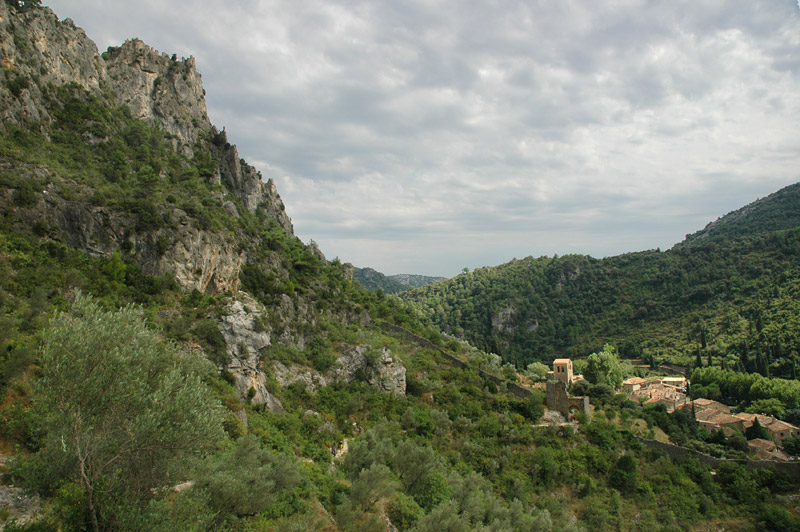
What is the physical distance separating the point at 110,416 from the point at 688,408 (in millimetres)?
60270

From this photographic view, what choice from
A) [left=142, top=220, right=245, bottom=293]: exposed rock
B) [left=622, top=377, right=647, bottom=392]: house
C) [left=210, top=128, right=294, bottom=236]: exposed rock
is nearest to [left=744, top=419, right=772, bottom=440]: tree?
[left=622, top=377, right=647, bottom=392]: house

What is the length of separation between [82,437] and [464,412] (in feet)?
96.2

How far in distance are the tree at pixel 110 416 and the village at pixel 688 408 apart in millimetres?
34233

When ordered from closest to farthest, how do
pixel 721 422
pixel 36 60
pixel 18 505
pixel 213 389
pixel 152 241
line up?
pixel 18 505 → pixel 213 389 → pixel 152 241 → pixel 36 60 → pixel 721 422

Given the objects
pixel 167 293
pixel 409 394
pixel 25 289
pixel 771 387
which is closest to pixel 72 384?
pixel 25 289

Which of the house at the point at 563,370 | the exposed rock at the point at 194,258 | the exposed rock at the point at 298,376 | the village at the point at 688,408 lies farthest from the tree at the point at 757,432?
the exposed rock at the point at 194,258

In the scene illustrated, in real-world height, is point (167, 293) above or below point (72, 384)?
above

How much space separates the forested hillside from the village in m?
19.6

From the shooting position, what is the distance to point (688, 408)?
50219 millimetres

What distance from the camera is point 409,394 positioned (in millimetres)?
36219

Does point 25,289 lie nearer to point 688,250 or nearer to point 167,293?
point 167,293

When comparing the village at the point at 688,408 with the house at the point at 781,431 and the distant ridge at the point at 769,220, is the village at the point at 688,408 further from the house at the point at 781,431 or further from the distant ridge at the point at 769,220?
the distant ridge at the point at 769,220

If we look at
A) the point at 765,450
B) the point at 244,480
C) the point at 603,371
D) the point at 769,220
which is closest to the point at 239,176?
the point at 244,480

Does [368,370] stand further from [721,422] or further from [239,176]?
[721,422]
